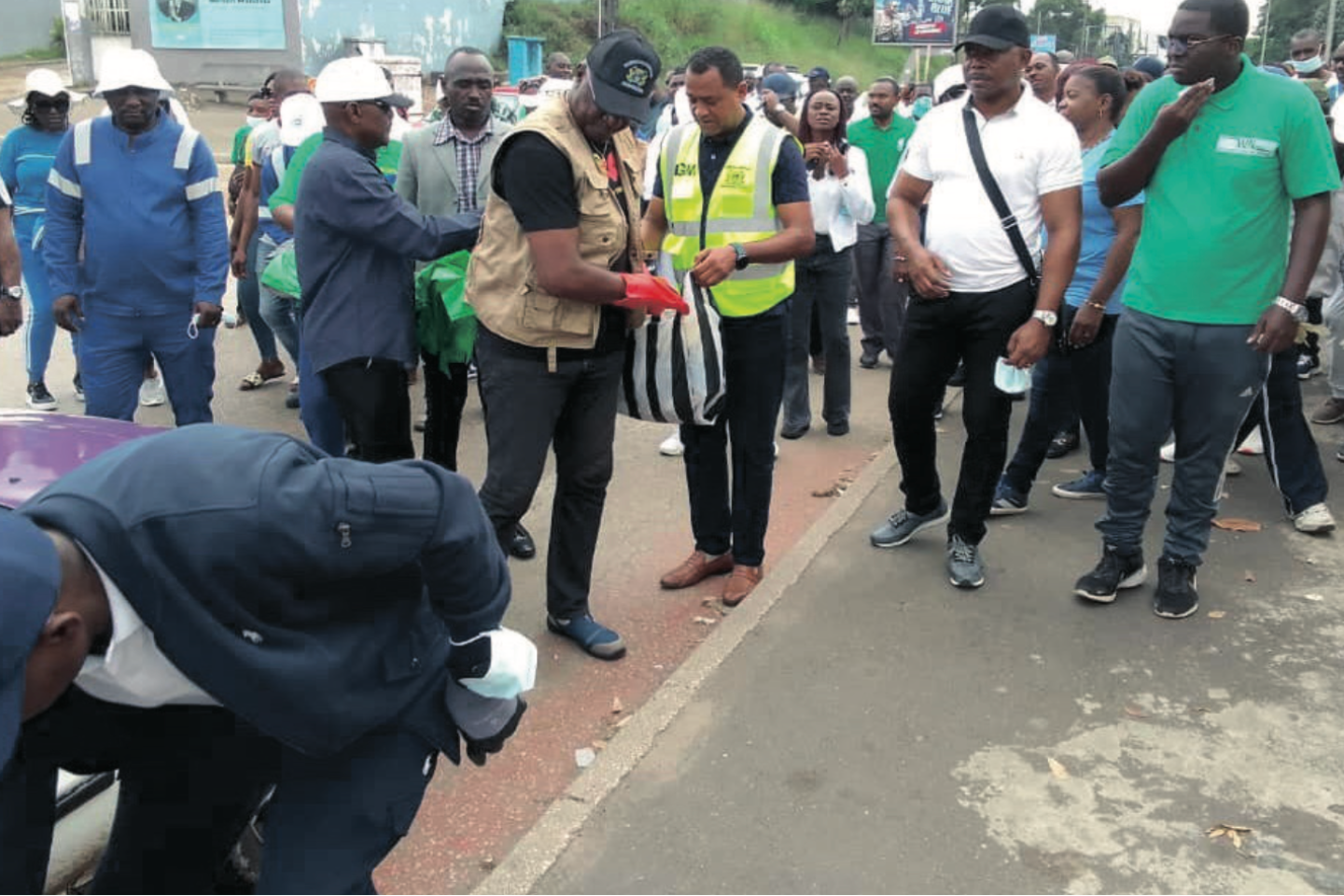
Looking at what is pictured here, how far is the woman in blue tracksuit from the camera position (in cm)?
683

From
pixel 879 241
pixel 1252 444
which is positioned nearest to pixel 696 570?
pixel 1252 444

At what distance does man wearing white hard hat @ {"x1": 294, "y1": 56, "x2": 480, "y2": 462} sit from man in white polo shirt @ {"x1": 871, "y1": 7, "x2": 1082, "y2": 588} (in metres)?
1.71

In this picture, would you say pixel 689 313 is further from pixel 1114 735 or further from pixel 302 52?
pixel 302 52

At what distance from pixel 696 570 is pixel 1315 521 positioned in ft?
8.74

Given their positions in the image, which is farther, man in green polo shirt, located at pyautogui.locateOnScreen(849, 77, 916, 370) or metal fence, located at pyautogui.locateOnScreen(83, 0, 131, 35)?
metal fence, located at pyautogui.locateOnScreen(83, 0, 131, 35)

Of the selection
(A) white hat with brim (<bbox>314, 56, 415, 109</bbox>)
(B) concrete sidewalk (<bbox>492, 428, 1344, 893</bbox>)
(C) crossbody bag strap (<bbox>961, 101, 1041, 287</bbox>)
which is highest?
(A) white hat with brim (<bbox>314, 56, 415, 109</bbox>)

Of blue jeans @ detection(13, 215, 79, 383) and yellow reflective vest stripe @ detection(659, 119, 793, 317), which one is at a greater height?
yellow reflective vest stripe @ detection(659, 119, 793, 317)

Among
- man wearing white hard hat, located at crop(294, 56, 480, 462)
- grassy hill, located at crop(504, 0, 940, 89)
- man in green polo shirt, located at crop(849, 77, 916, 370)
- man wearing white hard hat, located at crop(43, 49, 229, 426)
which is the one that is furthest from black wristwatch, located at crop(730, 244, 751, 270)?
grassy hill, located at crop(504, 0, 940, 89)

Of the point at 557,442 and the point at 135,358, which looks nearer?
the point at 557,442

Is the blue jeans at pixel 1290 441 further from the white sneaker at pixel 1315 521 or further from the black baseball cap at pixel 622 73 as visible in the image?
the black baseball cap at pixel 622 73

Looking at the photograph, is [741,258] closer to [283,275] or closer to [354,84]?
[354,84]

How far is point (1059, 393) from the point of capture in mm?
5383

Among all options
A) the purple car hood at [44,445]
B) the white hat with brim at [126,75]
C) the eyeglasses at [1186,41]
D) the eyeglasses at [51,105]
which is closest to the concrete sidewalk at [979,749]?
the purple car hood at [44,445]

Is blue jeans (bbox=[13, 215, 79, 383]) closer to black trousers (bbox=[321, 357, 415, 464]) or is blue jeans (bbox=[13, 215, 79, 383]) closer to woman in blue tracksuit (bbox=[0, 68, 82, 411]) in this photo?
woman in blue tracksuit (bbox=[0, 68, 82, 411])
